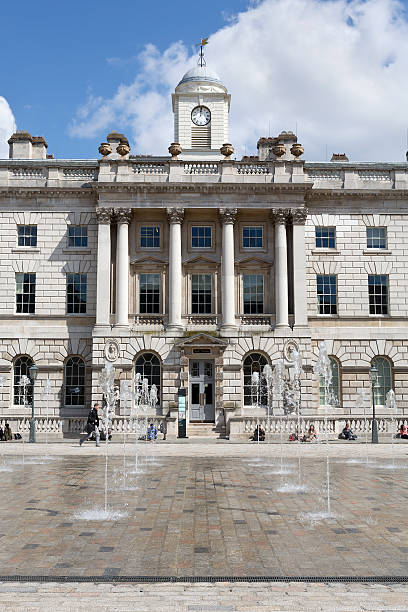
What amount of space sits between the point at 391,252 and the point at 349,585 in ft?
108

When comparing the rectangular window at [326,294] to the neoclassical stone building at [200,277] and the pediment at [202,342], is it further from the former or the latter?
the pediment at [202,342]

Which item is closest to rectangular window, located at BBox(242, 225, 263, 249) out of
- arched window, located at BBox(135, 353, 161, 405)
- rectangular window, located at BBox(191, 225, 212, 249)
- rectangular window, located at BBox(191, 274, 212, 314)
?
rectangular window, located at BBox(191, 225, 212, 249)

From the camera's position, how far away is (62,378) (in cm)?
3788

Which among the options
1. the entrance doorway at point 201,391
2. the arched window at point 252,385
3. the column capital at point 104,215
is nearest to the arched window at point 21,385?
the column capital at point 104,215

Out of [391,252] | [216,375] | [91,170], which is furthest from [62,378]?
[391,252]

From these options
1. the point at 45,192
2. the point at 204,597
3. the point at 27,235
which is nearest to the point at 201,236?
the point at 45,192

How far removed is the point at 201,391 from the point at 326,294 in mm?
9880

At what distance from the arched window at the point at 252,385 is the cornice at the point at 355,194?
1058cm

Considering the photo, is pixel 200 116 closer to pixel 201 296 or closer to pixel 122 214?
pixel 122 214

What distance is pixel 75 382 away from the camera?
38250 mm

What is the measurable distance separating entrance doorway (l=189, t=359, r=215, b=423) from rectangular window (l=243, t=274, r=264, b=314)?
14.2 feet

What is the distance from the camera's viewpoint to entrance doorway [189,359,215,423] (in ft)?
122

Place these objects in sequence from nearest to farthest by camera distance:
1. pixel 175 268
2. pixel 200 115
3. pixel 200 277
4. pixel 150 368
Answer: pixel 150 368 → pixel 175 268 → pixel 200 277 → pixel 200 115

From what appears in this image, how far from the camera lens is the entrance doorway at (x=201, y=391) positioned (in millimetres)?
37188
